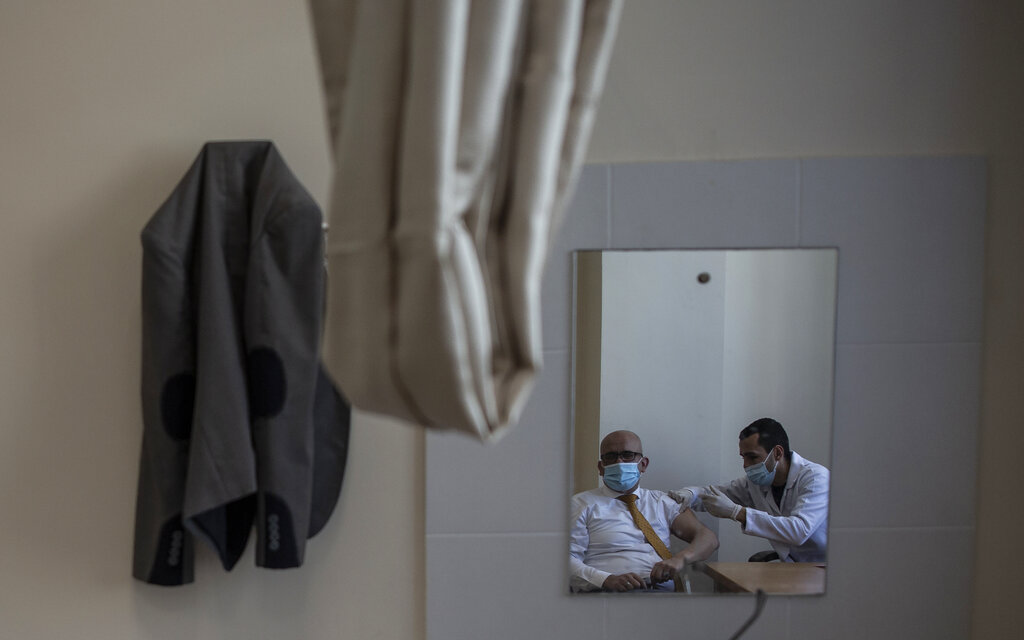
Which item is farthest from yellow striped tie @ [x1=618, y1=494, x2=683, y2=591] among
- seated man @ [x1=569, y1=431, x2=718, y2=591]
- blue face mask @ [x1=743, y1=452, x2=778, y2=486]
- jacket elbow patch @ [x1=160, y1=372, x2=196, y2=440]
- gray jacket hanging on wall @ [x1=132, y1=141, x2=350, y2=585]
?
jacket elbow patch @ [x1=160, y1=372, x2=196, y2=440]

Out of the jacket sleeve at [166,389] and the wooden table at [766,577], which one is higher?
the jacket sleeve at [166,389]

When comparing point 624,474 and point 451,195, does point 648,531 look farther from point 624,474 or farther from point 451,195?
point 451,195

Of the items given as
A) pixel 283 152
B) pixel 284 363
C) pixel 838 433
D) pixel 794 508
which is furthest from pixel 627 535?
pixel 283 152

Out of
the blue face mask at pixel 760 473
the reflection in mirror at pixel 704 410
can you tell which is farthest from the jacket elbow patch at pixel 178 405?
the blue face mask at pixel 760 473

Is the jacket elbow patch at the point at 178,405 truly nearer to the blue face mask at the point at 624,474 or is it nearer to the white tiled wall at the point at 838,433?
the white tiled wall at the point at 838,433

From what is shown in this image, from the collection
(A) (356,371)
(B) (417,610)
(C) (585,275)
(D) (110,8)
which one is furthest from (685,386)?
(D) (110,8)

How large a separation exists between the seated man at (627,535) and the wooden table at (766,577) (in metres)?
0.04

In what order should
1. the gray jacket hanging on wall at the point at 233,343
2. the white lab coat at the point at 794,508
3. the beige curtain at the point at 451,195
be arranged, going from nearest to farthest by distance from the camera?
the beige curtain at the point at 451,195
the gray jacket hanging on wall at the point at 233,343
the white lab coat at the point at 794,508

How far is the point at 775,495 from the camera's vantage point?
1.21m

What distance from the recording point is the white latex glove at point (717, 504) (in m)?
1.21

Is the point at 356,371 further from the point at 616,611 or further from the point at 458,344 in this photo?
the point at 616,611

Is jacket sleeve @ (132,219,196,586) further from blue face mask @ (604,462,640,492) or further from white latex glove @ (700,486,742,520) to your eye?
white latex glove @ (700,486,742,520)

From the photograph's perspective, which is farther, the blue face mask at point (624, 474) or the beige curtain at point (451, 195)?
the blue face mask at point (624, 474)

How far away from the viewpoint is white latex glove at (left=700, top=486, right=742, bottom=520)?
3.98 ft
